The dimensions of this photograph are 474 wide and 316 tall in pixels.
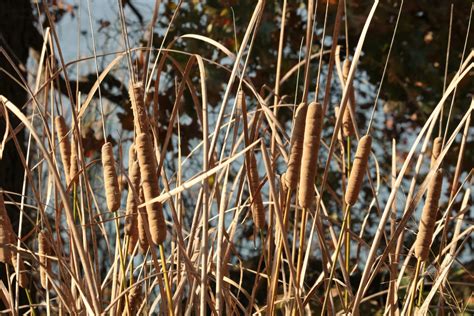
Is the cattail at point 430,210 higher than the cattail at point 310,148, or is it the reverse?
the cattail at point 310,148

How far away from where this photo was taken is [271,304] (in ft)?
2.79

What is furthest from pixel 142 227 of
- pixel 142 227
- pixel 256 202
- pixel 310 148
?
pixel 310 148

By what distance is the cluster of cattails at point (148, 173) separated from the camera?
2.24 ft

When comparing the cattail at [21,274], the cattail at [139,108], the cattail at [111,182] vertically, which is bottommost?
the cattail at [21,274]

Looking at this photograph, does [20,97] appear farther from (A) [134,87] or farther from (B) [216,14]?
(A) [134,87]

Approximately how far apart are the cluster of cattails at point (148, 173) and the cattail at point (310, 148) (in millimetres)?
114

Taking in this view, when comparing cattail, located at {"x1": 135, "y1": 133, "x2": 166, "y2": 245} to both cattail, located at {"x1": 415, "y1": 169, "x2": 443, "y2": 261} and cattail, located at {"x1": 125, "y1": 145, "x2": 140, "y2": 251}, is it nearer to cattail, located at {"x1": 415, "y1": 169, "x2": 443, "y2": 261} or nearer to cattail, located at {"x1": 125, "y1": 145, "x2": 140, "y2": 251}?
cattail, located at {"x1": 125, "y1": 145, "x2": 140, "y2": 251}

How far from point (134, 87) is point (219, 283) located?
191 millimetres

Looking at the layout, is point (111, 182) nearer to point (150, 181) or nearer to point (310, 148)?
point (150, 181)

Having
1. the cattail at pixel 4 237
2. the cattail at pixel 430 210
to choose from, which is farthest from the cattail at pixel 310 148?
the cattail at pixel 4 237

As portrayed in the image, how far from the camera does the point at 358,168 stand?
73cm

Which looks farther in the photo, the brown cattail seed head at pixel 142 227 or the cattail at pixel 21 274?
the cattail at pixel 21 274

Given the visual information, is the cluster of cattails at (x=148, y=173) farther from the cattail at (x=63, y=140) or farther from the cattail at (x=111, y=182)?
the cattail at (x=63, y=140)

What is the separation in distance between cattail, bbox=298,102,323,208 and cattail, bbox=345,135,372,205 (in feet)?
0.19
